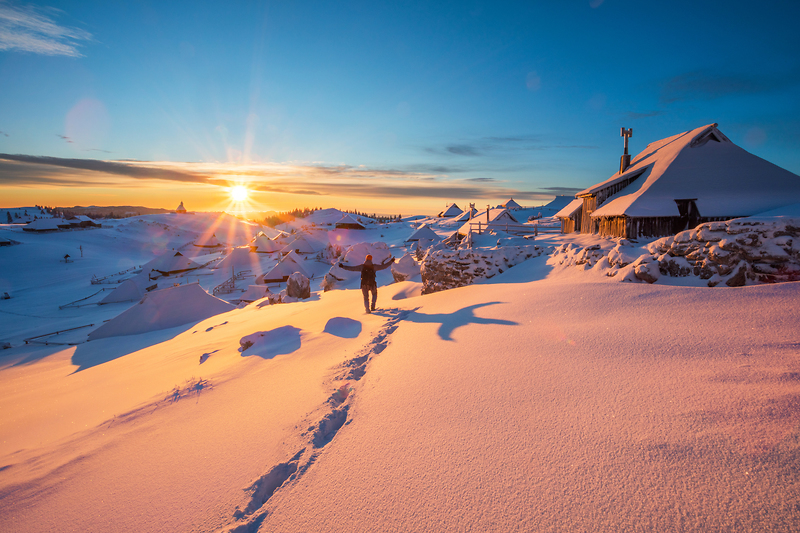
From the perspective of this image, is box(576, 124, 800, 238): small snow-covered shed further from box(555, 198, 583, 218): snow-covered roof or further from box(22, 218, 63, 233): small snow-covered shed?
box(22, 218, 63, 233): small snow-covered shed

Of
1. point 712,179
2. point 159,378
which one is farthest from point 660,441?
point 712,179

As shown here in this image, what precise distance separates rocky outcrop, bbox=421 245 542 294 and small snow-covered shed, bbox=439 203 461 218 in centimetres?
6698

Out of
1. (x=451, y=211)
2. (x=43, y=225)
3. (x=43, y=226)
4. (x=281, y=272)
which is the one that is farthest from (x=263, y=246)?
(x=43, y=225)

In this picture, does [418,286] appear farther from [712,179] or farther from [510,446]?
[712,179]

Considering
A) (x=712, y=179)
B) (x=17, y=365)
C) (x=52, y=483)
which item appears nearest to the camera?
(x=52, y=483)

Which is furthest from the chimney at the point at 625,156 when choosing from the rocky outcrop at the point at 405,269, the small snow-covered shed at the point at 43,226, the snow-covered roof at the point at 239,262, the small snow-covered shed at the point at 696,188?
the small snow-covered shed at the point at 43,226

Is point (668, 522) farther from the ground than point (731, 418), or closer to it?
closer to it

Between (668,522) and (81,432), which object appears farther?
(81,432)

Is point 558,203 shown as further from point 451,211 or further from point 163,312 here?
A: point 163,312

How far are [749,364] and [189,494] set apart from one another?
5.16 meters

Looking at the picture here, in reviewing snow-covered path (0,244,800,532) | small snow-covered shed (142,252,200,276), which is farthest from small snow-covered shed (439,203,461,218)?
snow-covered path (0,244,800,532)

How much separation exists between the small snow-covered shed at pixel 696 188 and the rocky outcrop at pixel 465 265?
10.4 meters

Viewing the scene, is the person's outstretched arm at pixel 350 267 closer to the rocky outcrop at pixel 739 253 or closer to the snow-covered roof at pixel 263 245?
the rocky outcrop at pixel 739 253

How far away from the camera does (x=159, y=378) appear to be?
19.5 feet
